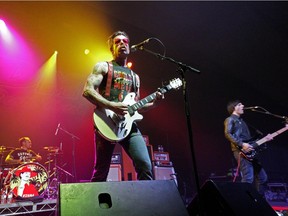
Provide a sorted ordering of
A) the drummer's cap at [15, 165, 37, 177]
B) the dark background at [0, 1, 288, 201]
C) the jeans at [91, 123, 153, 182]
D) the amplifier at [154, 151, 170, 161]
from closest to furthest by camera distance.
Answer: the jeans at [91, 123, 153, 182] → the drummer's cap at [15, 165, 37, 177] → the dark background at [0, 1, 288, 201] → the amplifier at [154, 151, 170, 161]

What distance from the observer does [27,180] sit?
591 centimetres

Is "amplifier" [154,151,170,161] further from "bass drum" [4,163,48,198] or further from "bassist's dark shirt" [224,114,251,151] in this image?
"bass drum" [4,163,48,198]

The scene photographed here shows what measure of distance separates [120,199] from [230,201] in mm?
968

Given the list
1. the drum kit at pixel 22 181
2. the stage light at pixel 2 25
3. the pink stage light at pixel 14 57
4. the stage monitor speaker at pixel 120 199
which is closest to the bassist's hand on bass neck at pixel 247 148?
the stage monitor speaker at pixel 120 199

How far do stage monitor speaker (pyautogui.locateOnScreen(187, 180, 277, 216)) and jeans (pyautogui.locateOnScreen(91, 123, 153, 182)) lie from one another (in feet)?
1.93

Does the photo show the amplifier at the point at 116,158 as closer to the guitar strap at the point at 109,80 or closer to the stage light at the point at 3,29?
the guitar strap at the point at 109,80

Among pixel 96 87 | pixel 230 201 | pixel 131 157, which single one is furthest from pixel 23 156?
pixel 230 201

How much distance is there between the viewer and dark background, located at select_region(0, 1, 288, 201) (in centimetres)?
782

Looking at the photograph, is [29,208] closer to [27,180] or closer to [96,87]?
[27,180]

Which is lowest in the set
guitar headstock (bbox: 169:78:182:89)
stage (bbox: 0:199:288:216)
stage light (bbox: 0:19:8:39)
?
stage (bbox: 0:199:288:216)

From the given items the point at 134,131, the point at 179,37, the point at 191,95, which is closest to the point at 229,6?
the point at 179,37

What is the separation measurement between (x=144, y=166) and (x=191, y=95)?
883cm

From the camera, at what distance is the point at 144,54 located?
985 centimetres

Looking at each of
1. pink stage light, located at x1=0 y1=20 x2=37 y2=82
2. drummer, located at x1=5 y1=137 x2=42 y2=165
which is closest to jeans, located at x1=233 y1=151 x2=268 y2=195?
drummer, located at x1=5 y1=137 x2=42 y2=165
